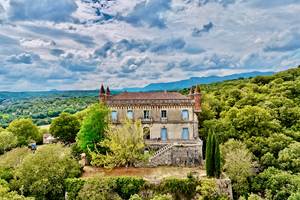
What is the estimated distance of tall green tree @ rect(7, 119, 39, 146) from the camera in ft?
189

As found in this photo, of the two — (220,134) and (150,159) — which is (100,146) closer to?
(150,159)

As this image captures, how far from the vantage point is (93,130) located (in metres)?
42.7

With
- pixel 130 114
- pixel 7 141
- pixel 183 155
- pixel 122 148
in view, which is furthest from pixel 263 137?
pixel 7 141

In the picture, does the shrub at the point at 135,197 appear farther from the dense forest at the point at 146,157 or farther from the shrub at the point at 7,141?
the shrub at the point at 7,141

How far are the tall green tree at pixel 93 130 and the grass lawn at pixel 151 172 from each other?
325 centimetres

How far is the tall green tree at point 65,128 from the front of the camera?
58.1 metres

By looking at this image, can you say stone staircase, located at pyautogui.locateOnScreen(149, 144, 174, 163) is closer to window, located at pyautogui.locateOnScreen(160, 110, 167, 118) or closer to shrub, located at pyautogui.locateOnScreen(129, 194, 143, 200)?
window, located at pyautogui.locateOnScreen(160, 110, 167, 118)

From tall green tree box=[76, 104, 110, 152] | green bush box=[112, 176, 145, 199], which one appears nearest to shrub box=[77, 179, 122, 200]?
green bush box=[112, 176, 145, 199]

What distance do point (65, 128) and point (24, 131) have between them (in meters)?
8.00

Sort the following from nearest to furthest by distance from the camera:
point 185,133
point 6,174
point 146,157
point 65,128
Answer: point 6,174 < point 146,157 < point 185,133 < point 65,128

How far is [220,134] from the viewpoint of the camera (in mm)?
47844

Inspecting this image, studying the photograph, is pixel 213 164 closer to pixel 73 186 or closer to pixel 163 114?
pixel 163 114

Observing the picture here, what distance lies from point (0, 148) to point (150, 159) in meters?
25.8

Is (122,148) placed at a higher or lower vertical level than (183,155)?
higher
